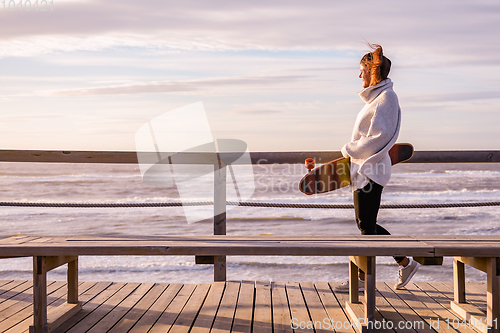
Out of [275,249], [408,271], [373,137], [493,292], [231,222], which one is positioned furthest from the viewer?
[231,222]

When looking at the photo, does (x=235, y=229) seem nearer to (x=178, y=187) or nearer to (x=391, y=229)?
(x=391, y=229)

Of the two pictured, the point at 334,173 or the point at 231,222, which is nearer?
the point at 334,173

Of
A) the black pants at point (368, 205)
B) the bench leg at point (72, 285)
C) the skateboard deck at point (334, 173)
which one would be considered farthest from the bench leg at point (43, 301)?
the black pants at point (368, 205)

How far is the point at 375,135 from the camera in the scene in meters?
2.57

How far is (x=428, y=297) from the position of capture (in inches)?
116

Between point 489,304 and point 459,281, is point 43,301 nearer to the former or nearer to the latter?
point 489,304

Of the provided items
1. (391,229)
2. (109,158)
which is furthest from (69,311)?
(391,229)

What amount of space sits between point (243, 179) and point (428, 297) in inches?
725

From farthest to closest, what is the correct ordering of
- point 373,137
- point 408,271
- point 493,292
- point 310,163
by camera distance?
1. point 310,163
2. point 408,271
3. point 373,137
4. point 493,292

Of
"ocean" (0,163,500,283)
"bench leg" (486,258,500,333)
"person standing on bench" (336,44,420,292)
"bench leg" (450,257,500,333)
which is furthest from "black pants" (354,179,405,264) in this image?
"ocean" (0,163,500,283)

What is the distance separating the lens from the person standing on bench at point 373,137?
2.56 meters

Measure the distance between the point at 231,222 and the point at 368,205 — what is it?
6.66 meters

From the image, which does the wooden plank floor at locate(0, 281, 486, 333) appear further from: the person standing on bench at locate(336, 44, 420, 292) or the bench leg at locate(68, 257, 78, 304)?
the person standing on bench at locate(336, 44, 420, 292)

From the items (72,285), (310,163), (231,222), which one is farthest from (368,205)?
(231,222)
